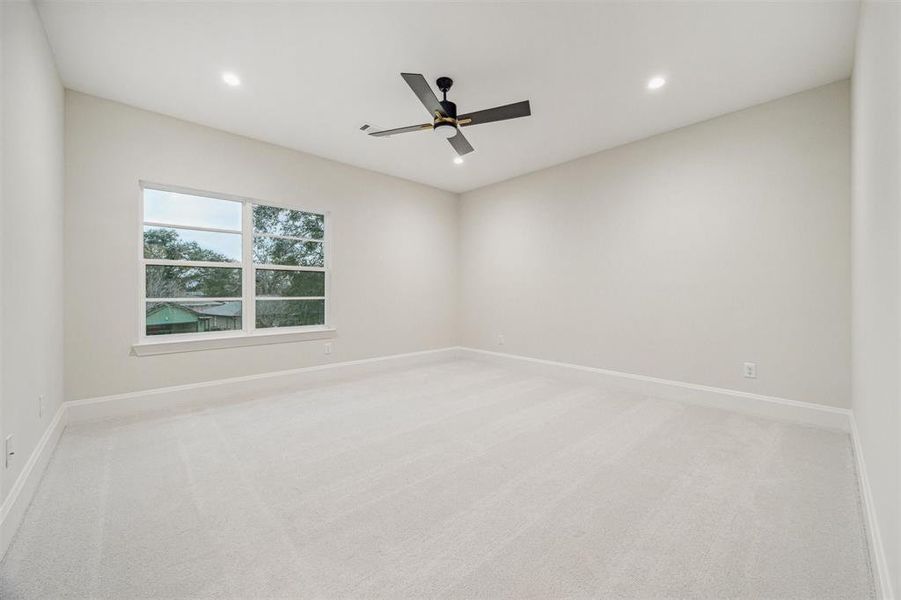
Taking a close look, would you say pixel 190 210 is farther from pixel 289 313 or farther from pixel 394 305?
pixel 394 305

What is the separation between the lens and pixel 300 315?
473 centimetres

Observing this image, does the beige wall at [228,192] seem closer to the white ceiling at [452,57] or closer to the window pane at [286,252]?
the window pane at [286,252]

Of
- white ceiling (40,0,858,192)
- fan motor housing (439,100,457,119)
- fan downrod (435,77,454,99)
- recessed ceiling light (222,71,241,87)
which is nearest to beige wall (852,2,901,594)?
white ceiling (40,0,858,192)

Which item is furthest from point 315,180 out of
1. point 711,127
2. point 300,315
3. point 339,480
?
point 711,127

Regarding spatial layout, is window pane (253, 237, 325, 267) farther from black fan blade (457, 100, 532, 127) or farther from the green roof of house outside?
black fan blade (457, 100, 532, 127)

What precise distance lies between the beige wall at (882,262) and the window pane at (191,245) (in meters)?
4.91

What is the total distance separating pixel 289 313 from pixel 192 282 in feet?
3.51

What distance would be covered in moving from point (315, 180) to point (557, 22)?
3.35 m

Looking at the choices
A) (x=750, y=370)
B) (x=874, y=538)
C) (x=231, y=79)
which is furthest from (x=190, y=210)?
(x=750, y=370)

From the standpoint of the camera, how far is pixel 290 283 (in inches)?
183

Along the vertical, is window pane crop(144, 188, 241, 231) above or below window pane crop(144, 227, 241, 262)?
above

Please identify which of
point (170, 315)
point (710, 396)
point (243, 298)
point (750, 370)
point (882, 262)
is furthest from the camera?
point (243, 298)

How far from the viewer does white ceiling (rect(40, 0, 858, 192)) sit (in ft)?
7.62

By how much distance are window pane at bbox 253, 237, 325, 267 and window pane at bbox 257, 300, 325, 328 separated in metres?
0.48
